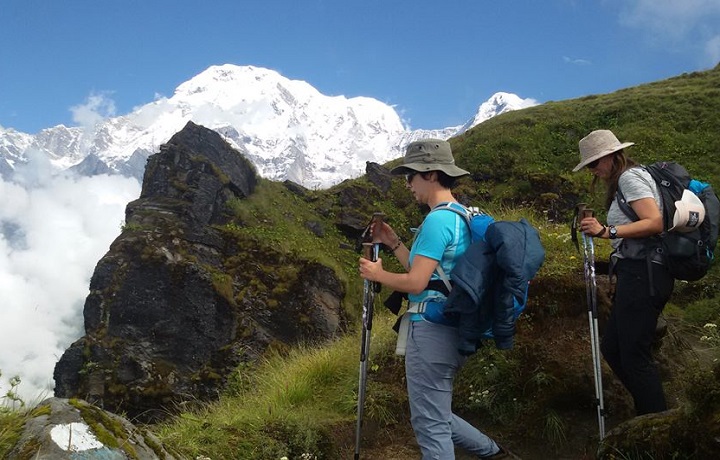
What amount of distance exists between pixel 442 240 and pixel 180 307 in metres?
12.4

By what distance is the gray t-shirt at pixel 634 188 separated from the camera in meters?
4.50

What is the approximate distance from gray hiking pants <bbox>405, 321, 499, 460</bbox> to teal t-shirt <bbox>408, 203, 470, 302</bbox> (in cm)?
26

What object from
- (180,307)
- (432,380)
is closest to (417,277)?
(432,380)

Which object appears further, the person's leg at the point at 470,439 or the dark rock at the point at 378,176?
the dark rock at the point at 378,176

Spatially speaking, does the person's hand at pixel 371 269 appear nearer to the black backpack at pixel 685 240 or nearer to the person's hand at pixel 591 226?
the person's hand at pixel 591 226

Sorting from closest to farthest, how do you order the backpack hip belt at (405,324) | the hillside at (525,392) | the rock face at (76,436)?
the rock face at (76,436) < the backpack hip belt at (405,324) < the hillside at (525,392)

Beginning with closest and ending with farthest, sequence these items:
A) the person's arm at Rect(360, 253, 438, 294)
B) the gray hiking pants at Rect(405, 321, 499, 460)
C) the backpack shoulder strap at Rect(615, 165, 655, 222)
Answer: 1. the person's arm at Rect(360, 253, 438, 294)
2. the gray hiking pants at Rect(405, 321, 499, 460)
3. the backpack shoulder strap at Rect(615, 165, 655, 222)

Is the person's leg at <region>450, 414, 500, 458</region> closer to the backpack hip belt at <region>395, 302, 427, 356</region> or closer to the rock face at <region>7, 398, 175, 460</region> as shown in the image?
the backpack hip belt at <region>395, 302, 427, 356</region>

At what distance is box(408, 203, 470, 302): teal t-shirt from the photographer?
3.67 m

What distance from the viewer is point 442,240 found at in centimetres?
370

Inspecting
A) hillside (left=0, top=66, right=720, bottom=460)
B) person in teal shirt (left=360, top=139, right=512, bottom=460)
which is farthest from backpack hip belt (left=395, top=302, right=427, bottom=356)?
hillside (left=0, top=66, right=720, bottom=460)

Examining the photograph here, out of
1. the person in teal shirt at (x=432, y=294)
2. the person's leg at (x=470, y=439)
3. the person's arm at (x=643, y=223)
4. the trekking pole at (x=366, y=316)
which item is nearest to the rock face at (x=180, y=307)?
the trekking pole at (x=366, y=316)

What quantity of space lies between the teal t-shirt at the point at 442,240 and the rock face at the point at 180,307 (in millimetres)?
10049

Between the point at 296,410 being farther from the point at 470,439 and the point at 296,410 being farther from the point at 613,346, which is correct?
the point at 613,346
